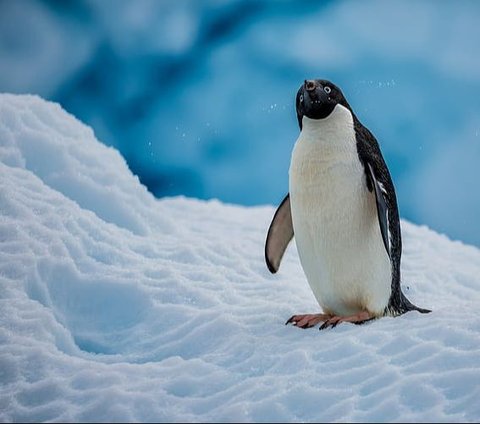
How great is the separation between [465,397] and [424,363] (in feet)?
0.68

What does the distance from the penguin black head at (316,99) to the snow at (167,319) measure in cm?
94

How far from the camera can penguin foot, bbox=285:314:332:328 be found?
3.07m

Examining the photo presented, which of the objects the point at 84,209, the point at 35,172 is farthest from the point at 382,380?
the point at 35,172

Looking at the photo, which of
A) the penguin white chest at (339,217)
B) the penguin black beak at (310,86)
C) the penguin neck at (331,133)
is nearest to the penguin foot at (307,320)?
the penguin white chest at (339,217)

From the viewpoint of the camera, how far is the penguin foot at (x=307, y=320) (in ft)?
10.1

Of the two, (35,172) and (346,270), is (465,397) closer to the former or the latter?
(346,270)

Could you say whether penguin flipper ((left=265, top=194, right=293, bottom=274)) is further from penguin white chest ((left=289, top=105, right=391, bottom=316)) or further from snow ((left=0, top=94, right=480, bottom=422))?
penguin white chest ((left=289, top=105, right=391, bottom=316))

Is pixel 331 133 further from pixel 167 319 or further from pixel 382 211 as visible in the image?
pixel 167 319

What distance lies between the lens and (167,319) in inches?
133

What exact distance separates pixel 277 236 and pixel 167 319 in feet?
2.35

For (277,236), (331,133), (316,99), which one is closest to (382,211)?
(331,133)

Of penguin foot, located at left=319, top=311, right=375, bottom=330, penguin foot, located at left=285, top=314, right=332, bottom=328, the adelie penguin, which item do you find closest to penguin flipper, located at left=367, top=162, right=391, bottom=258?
the adelie penguin

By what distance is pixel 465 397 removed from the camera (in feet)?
7.49

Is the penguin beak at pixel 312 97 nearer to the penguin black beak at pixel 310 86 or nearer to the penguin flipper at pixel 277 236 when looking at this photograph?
the penguin black beak at pixel 310 86
